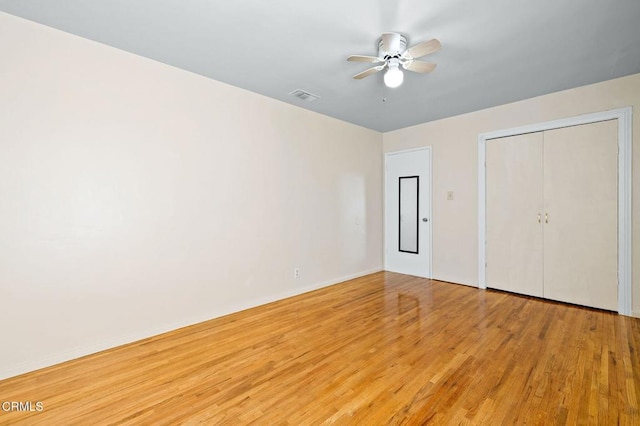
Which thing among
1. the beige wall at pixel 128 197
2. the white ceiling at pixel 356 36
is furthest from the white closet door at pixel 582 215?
the beige wall at pixel 128 197

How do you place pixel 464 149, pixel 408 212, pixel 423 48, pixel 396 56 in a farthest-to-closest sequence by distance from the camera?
pixel 408 212, pixel 464 149, pixel 396 56, pixel 423 48

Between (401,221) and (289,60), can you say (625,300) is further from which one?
(289,60)

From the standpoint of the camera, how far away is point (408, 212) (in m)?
5.29

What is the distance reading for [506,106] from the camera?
4125 mm

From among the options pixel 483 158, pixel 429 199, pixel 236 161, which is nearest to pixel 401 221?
pixel 429 199

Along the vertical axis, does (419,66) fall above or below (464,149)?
above

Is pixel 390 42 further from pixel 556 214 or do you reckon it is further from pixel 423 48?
pixel 556 214

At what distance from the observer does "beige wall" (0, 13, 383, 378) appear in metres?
2.25

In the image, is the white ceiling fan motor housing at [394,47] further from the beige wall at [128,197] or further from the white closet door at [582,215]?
the white closet door at [582,215]

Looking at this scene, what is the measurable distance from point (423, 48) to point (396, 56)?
301 millimetres

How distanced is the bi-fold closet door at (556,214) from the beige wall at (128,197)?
2.91 meters

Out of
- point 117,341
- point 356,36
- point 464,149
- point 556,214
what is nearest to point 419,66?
point 356,36

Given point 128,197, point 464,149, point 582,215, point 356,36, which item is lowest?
point 582,215

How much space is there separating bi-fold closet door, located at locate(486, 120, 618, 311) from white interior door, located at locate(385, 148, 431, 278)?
0.98 m
